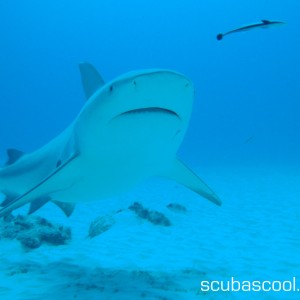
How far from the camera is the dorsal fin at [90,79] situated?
4.36m

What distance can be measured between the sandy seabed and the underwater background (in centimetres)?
2

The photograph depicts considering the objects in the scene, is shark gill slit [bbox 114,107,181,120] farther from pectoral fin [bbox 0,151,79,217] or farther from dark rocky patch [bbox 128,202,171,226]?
dark rocky patch [bbox 128,202,171,226]

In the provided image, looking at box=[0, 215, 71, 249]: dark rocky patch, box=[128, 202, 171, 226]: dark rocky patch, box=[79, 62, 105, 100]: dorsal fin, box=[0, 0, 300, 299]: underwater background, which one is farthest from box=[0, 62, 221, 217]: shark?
box=[128, 202, 171, 226]: dark rocky patch

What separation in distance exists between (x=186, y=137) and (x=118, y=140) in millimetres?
116252

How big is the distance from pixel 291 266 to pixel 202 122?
137 meters

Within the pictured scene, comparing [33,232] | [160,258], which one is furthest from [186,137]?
[160,258]

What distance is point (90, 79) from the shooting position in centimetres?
442

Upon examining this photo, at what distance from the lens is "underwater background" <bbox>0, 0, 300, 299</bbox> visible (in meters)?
4.44

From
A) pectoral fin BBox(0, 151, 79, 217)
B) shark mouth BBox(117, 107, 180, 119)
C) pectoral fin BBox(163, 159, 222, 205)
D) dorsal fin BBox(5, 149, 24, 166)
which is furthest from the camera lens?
dorsal fin BBox(5, 149, 24, 166)

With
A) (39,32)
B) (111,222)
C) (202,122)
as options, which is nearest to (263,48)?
(202,122)

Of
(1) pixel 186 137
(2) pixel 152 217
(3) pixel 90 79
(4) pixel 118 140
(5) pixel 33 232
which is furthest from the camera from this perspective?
(1) pixel 186 137

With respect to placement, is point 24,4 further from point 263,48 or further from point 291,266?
point 291,266

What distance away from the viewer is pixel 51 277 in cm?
418

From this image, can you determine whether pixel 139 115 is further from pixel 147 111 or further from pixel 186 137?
pixel 186 137
